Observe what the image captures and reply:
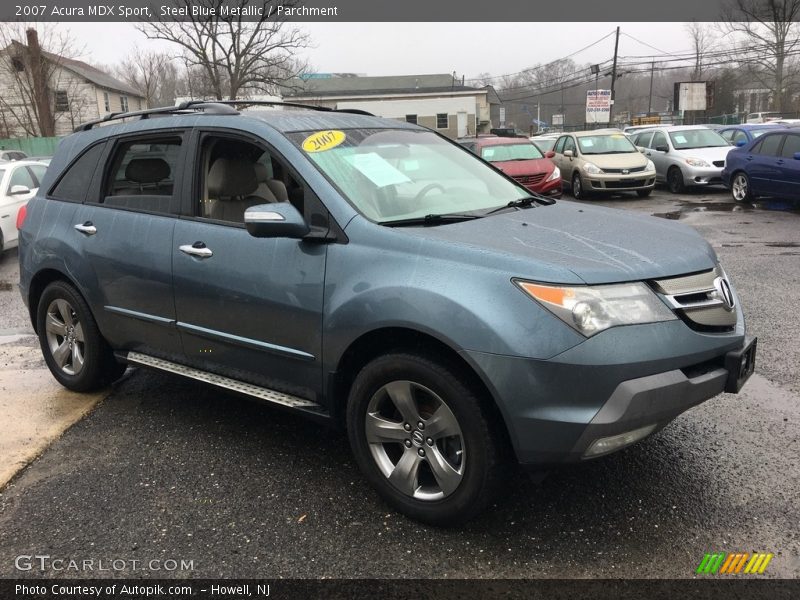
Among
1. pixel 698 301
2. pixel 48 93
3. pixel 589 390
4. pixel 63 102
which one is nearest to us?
pixel 589 390

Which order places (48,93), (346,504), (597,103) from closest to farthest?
(346,504), (48,93), (597,103)

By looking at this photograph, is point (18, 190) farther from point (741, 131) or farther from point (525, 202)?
point (741, 131)

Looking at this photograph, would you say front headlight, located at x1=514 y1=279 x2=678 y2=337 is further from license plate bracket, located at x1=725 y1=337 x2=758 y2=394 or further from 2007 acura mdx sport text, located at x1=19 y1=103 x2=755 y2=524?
license plate bracket, located at x1=725 y1=337 x2=758 y2=394

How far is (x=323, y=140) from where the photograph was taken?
347 centimetres

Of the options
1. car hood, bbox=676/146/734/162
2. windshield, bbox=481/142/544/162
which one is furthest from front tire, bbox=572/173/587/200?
car hood, bbox=676/146/734/162

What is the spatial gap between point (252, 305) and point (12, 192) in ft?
32.8

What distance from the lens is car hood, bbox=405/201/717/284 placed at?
101 inches

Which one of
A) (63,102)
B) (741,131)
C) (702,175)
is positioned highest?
(63,102)

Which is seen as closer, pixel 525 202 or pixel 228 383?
pixel 228 383

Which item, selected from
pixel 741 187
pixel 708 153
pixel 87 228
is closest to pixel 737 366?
pixel 87 228

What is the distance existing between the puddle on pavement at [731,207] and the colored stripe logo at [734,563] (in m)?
11.2

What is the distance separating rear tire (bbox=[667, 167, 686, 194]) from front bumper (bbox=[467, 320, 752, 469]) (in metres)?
15.6

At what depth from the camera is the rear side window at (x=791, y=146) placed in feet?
39.8

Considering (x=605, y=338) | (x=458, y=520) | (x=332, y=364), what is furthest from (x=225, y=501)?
(x=605, y=338)
